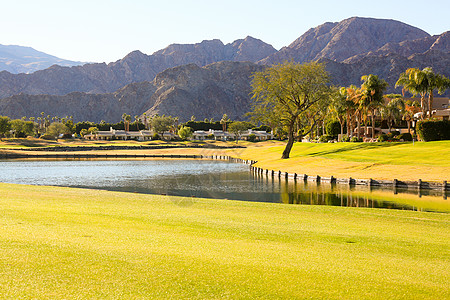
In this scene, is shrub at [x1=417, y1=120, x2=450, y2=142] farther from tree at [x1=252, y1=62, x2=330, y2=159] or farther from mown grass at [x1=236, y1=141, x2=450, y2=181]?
tree at [x1=252, y1=62, x2=330, y2=159]

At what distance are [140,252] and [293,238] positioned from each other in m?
5.52

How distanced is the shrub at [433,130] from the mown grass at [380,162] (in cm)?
293

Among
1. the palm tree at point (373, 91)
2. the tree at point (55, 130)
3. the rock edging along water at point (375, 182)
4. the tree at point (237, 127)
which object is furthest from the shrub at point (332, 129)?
the tree at point (55, 130)

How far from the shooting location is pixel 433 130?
57062mm

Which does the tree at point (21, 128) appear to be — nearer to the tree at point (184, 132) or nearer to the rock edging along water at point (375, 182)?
the tree at point (184, 132)

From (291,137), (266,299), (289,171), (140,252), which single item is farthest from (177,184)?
(266,299)

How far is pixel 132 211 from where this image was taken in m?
17.4

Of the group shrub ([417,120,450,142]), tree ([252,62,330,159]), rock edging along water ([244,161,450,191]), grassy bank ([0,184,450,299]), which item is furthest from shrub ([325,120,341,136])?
grassy bank ([0,184,450,299])

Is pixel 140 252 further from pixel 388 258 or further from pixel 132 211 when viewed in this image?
pixel 132 211

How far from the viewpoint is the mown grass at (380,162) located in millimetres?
41875

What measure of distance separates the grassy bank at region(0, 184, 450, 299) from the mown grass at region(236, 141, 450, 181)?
2798 cm

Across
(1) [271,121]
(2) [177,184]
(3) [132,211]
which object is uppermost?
(1) [271,121]

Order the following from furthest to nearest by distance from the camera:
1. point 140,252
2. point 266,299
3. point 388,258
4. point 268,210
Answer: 1. point 268,210
2. point 388,258
3. point 140,252
4. point 266,299

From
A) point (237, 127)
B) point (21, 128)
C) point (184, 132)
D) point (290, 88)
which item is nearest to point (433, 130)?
point (290, 88)
